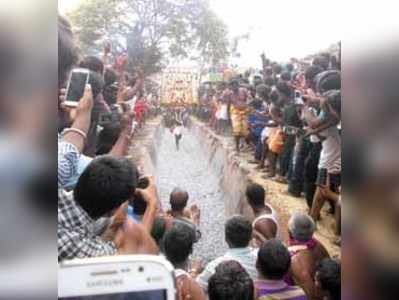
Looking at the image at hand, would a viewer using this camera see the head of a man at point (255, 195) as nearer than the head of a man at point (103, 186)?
No

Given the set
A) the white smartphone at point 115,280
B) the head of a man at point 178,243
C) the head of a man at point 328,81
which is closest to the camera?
the white smartphone at point 115,280

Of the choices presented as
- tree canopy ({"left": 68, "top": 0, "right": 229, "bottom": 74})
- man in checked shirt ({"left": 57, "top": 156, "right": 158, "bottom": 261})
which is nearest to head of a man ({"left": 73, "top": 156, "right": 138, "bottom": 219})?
man in checked shirt ({"left": 57, "top": 156, "right": 158, "bottom": 261})

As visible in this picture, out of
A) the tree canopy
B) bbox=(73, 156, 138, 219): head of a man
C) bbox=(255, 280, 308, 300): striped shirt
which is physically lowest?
bbox=(255, 280, 308, 300): striped shirt

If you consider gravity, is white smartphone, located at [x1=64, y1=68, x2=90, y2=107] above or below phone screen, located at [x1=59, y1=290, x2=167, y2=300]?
above

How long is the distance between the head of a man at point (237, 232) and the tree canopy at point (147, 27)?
1.37 feet

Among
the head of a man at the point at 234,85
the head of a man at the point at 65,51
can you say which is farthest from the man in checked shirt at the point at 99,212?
the head of a man at the point at 234,85

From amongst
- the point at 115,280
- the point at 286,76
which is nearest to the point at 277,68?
the point at 286,76

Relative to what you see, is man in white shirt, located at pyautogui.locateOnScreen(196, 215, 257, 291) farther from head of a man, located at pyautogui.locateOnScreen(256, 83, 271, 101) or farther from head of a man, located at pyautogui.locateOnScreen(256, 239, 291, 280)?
head of a man, located at pyautogui.locateOnScreen(256, 83, 271, 101)

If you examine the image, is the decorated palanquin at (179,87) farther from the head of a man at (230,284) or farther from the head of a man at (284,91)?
the head of a man at (230,284)

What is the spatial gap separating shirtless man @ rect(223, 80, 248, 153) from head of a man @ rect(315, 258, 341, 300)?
375mm

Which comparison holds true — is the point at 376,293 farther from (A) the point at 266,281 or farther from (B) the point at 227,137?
(B) the point at 227,137

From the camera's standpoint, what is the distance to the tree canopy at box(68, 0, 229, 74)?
1.42 m

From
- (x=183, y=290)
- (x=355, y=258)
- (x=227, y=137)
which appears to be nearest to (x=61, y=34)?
(x=227, y=137)

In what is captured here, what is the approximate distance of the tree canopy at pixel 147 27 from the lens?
1417mm
